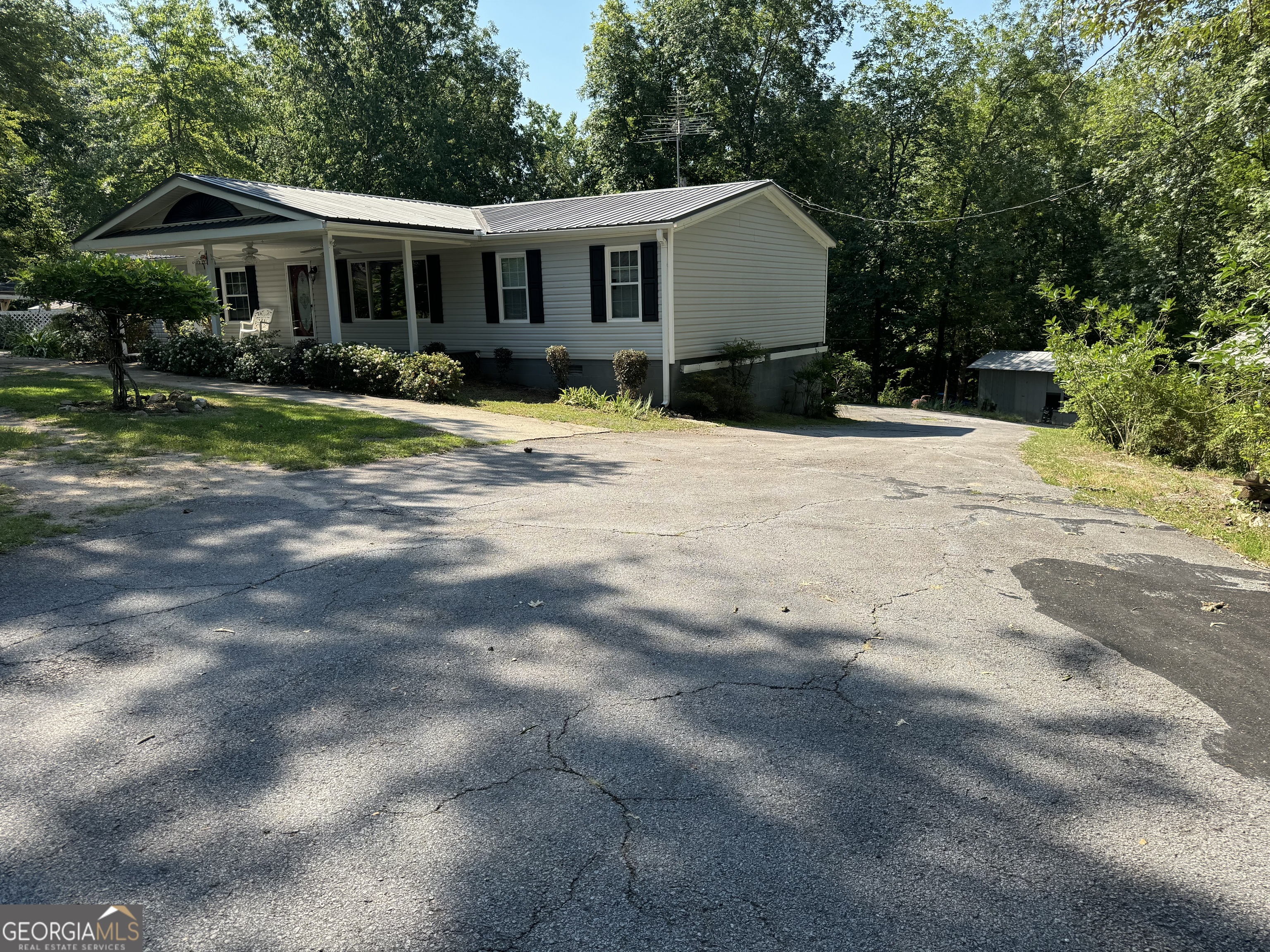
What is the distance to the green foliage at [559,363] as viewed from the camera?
54.7 ft

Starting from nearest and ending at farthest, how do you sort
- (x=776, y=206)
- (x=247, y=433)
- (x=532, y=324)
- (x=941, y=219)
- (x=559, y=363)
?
(x=247, y=433) → (x=559, y=363) → (x=532, y=324) → (x=776, y=206) → (x=941, y=219)

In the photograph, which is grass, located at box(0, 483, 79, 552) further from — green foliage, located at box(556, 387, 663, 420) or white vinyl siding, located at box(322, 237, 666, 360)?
white vinyl siding, located at box(322, 237, 666, 360)

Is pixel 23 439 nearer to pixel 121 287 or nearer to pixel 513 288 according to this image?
pixel 121 287

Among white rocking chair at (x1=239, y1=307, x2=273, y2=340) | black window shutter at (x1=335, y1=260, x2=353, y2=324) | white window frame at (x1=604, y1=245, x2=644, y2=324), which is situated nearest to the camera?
white window frame at (x1=604, y1=245, x2=644, y2=324)

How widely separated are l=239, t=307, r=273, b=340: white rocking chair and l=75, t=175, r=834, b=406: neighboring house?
0.96m

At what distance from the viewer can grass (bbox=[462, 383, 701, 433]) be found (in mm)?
13625

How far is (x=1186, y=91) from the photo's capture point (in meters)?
23.9

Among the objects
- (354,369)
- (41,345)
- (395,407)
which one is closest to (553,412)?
(395,407)

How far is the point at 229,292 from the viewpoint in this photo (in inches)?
899

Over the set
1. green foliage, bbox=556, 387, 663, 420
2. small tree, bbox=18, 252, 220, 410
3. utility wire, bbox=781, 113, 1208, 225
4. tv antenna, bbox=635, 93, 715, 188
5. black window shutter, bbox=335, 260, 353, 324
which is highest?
tv antenna, bbox=635, 93, 715, 188

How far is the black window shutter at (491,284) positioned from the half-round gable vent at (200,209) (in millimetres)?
4930

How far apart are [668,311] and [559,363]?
2.67 metres

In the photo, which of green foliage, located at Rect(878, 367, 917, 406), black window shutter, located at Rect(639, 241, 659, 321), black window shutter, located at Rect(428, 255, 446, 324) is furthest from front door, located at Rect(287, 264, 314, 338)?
green foliage, located at Rect(878, 367, 917, 406)

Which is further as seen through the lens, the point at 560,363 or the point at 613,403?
the point at 560,363
